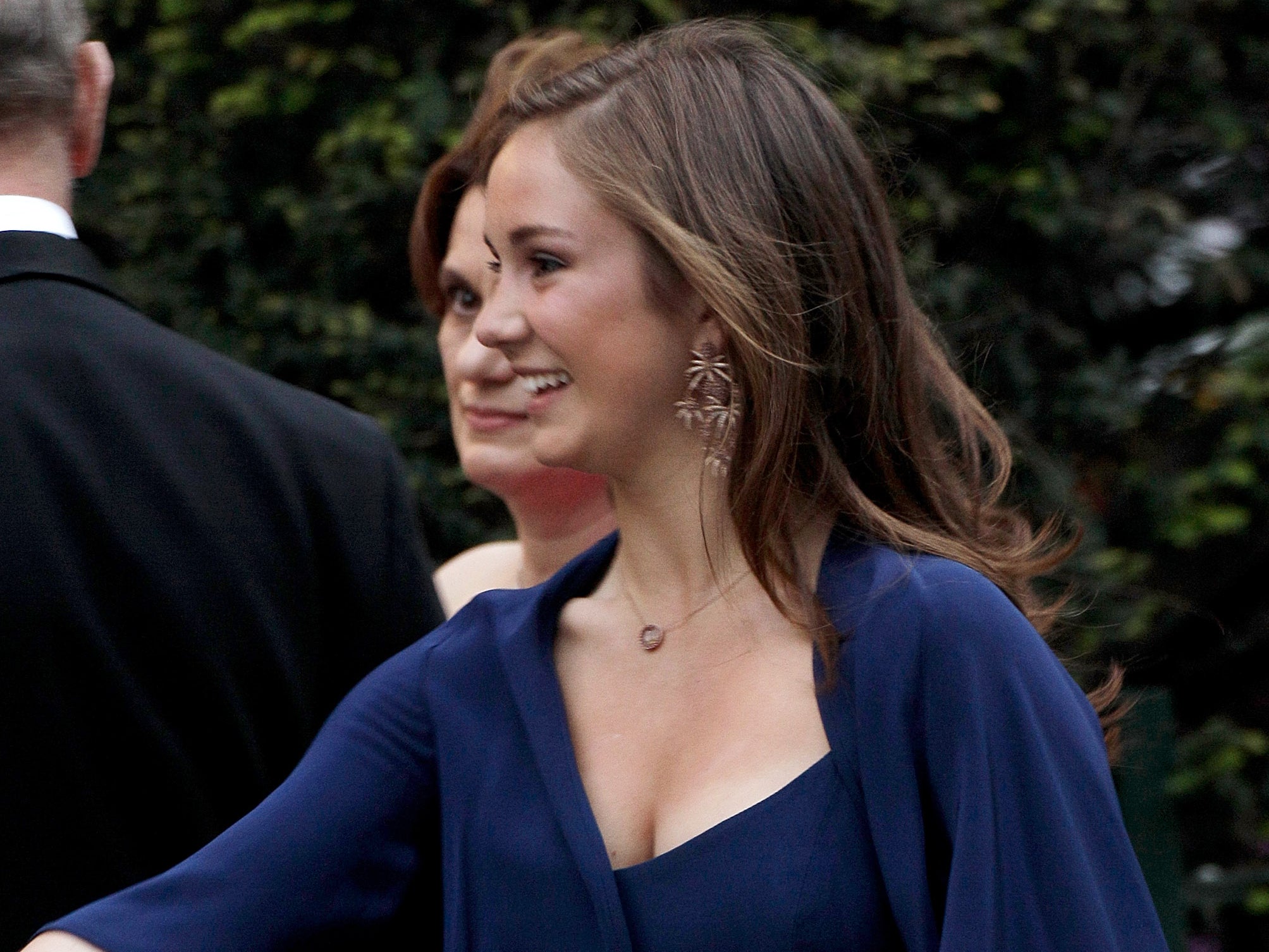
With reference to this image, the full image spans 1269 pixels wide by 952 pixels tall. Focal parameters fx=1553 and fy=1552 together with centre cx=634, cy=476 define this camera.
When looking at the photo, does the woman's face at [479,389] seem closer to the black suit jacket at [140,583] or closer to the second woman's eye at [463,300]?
the second woman's eye at [463,300]

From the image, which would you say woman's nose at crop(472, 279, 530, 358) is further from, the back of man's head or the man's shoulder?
the back of man's head

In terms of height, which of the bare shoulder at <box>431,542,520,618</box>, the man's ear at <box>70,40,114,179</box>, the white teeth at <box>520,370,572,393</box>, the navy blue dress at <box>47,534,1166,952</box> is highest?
the man's ear at <box>70,40,114,179</box>

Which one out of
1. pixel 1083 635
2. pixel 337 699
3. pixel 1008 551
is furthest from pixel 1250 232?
pixel 337 699

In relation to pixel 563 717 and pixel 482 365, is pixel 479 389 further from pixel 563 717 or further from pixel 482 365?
pixel 563 717

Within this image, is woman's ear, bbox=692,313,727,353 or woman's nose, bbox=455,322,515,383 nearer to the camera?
woman's ear, bbox=692,313,727,353

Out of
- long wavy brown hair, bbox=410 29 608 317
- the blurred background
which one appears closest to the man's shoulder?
long wavy brown hair, bbox=410 29 608 317

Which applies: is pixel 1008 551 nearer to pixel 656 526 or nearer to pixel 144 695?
pixel 656 526

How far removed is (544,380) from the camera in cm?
170

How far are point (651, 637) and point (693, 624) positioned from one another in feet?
0.17

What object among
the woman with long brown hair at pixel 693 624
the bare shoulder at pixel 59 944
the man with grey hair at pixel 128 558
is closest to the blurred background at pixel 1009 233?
the man with grey hair at pixel 128 558

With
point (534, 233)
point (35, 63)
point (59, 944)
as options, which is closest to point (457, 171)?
point (35, 63)

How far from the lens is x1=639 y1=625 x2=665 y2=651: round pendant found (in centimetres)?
169

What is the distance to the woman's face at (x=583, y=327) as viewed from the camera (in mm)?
1657

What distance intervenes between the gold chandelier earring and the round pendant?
184 millimetres
